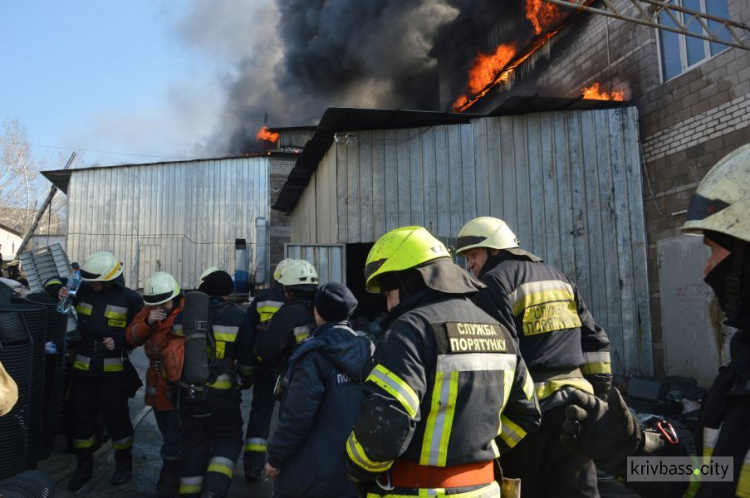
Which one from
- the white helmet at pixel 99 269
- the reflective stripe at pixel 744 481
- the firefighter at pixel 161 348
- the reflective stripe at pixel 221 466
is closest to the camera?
the reflective stripe at pixel 744 481

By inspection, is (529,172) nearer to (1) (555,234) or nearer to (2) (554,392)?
(1) (555,234)

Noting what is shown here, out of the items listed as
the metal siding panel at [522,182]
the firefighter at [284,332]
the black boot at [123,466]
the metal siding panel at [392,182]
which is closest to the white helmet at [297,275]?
the firefighter at [284,332]

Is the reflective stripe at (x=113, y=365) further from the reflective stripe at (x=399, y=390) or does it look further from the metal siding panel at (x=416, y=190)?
the metal siding panel at (x=416, y=190)

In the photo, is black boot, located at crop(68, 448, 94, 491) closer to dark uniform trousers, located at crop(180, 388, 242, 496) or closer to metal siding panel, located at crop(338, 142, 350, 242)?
Result: dark uniform trousers, located at crop(180, 388, 242, 496)

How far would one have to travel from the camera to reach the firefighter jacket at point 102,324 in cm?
462

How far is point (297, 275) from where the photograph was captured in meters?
4.50

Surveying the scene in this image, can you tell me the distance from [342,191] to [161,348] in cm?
494

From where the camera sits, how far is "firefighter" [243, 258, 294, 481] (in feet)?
15.1

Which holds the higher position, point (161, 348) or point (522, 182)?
point (522, 182)

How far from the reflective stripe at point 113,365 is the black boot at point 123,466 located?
762mm

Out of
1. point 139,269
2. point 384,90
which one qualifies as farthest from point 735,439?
point 139,269

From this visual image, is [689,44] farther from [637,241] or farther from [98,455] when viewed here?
[98,455]

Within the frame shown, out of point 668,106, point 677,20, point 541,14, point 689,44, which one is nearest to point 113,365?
point 677,20

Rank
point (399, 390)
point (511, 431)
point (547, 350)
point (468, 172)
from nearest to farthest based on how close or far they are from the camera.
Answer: point (399, 390)
point (511, 431)
point (547, 350)
point (468, 172)
